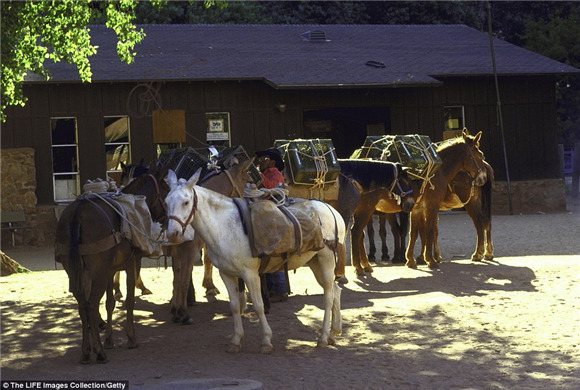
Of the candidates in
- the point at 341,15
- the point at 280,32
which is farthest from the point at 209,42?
the point at 341,15

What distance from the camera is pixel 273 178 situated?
12.6m

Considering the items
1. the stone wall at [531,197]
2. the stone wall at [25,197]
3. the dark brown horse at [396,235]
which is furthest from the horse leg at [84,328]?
the stone wall at [531,197]

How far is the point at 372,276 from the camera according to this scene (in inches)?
616

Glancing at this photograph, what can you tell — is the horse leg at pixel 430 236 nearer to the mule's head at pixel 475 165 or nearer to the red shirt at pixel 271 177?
the mule's head at pixel 475 165

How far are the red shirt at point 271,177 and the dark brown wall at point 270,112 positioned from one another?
1130 cm

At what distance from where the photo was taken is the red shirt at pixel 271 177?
41.2 ft

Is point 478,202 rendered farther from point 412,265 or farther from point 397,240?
point 412,265

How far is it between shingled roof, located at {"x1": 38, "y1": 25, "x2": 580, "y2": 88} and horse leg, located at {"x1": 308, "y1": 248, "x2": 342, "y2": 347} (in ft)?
50.1

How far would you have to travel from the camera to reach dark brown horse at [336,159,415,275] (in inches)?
625

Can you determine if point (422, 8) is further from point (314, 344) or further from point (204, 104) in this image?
point (314, 344)

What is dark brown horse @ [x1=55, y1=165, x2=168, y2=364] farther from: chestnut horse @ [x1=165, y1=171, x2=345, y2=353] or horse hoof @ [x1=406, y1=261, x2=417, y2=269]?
horse hoof @ [x1=406, y1=261, x2=417, y2=269]

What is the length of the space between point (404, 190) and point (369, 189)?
690 millimetres

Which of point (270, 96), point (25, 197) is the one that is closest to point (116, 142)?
point (25, 197)

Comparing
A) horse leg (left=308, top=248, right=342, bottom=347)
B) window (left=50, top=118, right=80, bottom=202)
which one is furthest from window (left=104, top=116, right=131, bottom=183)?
horse leg (left=308, top=248, right=342, bottom=347)
